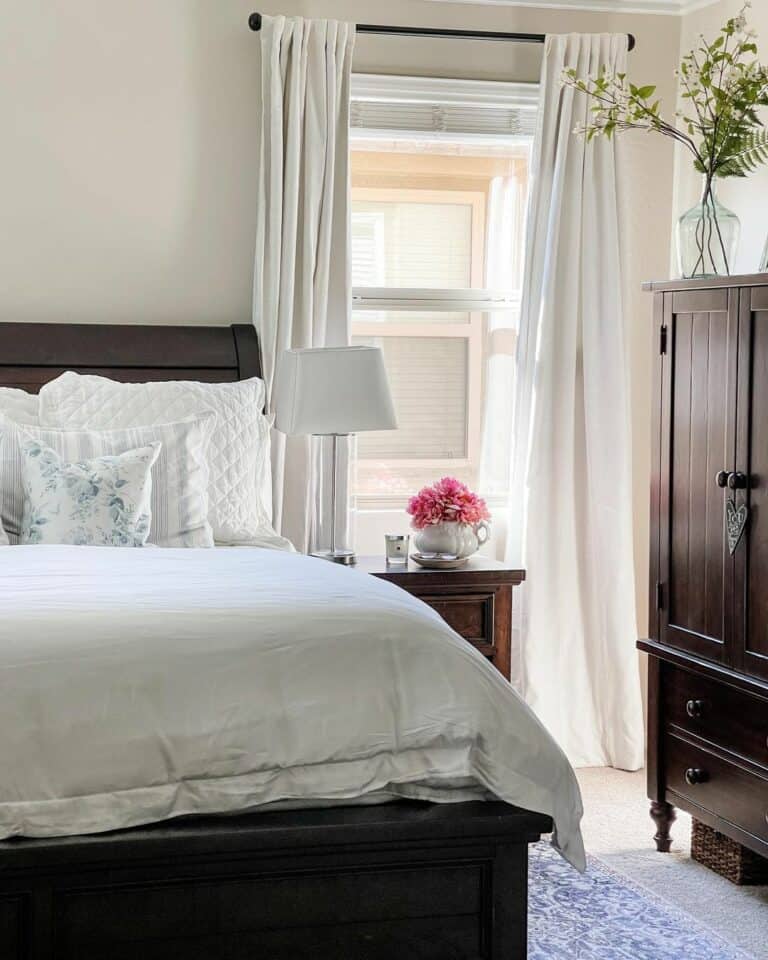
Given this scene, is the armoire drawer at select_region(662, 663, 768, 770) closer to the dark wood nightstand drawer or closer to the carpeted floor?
the carpeted floor

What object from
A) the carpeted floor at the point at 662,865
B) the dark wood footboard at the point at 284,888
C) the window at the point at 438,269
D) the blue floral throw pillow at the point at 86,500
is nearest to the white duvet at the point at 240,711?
the dark wood footboard at the point at 284,888

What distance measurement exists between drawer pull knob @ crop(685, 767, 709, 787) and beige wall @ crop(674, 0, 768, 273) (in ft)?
5.19

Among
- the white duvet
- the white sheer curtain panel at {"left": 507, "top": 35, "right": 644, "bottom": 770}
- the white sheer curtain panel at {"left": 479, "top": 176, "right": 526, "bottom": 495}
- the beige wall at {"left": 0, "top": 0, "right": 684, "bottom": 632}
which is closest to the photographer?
the white duvet

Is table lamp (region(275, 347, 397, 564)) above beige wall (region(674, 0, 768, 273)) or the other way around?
the other way around

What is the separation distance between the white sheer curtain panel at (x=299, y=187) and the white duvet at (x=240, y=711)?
6.04 feet

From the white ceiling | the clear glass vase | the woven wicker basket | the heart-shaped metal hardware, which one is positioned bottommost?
the woven wicker basket

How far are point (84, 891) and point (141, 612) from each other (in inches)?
17.8

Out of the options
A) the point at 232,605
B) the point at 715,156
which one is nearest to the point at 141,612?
the point at 232,605

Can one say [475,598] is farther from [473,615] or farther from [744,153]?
[744,153]

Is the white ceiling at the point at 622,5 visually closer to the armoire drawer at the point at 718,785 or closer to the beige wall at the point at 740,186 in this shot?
the beige wall at the point at 740,186

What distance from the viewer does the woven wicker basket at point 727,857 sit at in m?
3.14

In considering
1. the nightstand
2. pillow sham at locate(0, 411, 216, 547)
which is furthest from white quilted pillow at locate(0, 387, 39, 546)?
the nightstand

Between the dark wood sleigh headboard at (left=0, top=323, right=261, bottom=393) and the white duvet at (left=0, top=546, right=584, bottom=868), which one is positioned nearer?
the white duvet at (left=0, top=546, right=584, bottom=868)

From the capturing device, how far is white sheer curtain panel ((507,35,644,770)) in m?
4.12
